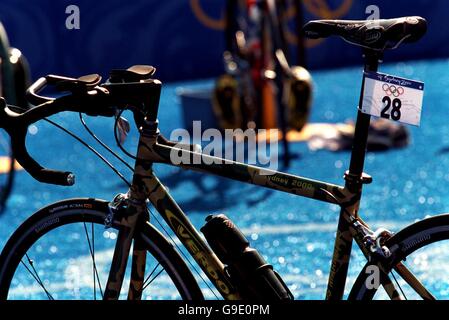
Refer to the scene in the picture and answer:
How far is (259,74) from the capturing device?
8.62 m

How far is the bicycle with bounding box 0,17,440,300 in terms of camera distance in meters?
3.28

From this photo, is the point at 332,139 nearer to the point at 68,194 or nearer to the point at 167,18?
the point at 68,194

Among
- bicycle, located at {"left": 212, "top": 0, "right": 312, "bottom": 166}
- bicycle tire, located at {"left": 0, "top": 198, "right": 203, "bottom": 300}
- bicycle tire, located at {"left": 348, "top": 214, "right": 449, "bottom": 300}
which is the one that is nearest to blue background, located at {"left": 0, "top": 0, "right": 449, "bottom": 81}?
bicycle, located at {"left": 212, "top": 0, "right": 312, "bottom": 166}

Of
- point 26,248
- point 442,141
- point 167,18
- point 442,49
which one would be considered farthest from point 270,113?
point 26,248

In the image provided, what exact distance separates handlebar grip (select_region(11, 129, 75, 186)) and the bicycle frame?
0.88ft

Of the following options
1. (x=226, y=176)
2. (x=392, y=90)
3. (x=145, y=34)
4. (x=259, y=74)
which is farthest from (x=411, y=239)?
(x=145, y=34)

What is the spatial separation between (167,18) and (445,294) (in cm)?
779

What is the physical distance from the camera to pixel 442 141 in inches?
335

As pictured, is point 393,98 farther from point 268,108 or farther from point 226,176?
point 268,108

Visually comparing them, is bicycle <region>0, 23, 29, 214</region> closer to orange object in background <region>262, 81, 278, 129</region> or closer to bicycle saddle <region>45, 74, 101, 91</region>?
orange object in background <region>262, 81, 278, 129</region>

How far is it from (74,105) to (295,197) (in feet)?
12.6

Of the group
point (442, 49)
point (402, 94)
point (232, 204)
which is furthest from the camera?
point (442, 49)

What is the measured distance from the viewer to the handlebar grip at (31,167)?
3283 millimetres

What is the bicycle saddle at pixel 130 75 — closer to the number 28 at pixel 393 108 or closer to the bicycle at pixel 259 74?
the number 28 at pixel 393 108
